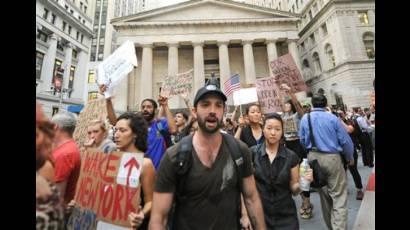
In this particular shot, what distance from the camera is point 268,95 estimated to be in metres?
7.10

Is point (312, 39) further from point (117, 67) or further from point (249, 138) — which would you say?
point (117, 67)

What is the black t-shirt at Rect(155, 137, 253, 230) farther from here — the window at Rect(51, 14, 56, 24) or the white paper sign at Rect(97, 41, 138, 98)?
the window at Rect(51, 14, 56, 24)

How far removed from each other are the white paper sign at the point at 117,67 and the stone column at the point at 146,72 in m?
28.5

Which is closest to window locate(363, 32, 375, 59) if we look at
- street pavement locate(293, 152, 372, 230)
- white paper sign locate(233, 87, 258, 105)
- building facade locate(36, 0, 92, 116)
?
white paper sign locate(233, 87, 258, 105)

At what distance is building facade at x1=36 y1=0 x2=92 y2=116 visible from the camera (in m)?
34.4

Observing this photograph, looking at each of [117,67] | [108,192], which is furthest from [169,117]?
[108,192]

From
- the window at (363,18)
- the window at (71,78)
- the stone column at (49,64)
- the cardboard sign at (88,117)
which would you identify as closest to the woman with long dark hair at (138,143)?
the cardboard sign at (88,117)

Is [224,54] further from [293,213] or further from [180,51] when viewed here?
[293,213]

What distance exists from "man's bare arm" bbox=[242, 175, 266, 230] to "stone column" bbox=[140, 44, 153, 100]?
3133 centimetres

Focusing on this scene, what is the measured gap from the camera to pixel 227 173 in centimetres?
219

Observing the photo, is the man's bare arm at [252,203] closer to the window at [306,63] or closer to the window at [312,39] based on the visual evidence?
the window at [312,39]

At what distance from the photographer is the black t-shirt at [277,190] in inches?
119
